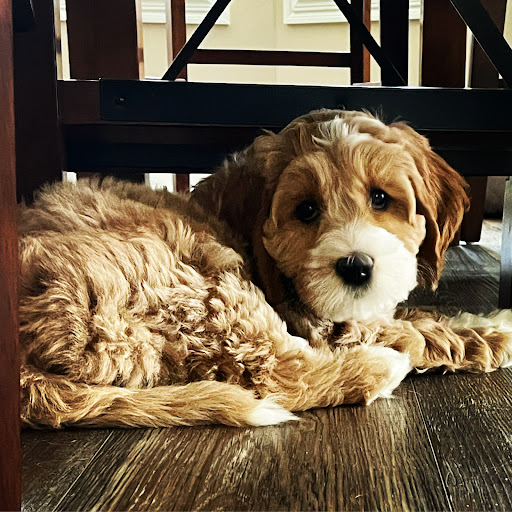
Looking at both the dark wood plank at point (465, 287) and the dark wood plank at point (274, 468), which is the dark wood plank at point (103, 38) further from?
the dark wood plank at point (274, 468)

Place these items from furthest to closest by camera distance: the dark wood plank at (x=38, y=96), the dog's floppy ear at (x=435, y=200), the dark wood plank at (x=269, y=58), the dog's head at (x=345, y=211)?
the dark wood plank at (x=269, y=58) < the dark wood plank at (x=38, y=96) < the dog's floppy ear at (x=435, y=200) < the dog's head at (x=345, y=211)

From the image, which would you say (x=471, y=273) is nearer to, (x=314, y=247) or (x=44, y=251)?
(x=314, y=247)

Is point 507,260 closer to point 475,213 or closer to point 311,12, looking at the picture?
point 475,213

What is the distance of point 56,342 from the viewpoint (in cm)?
97

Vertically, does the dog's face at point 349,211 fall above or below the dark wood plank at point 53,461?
above

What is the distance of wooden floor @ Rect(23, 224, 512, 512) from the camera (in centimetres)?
76

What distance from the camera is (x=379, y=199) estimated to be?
112cm

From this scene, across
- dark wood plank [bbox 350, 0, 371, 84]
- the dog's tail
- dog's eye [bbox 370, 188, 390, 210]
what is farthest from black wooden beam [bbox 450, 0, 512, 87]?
dark wood plank [bbox 350, 0, 371, 84]

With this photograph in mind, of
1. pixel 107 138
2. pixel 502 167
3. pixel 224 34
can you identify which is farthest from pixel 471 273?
pixel 224 34

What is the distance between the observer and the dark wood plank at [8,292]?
0.62 metres

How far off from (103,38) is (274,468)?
4.34 feet

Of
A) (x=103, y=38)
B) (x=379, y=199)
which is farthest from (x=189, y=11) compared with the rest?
(x=379, y=199)

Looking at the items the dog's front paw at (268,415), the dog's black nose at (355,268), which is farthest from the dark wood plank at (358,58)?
the dog's front paw at (268,415)

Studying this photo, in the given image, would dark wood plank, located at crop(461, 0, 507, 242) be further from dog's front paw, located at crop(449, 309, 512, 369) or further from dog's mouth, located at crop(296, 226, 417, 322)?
dog's mouth, located at crop(296, 226, 417, 322)
